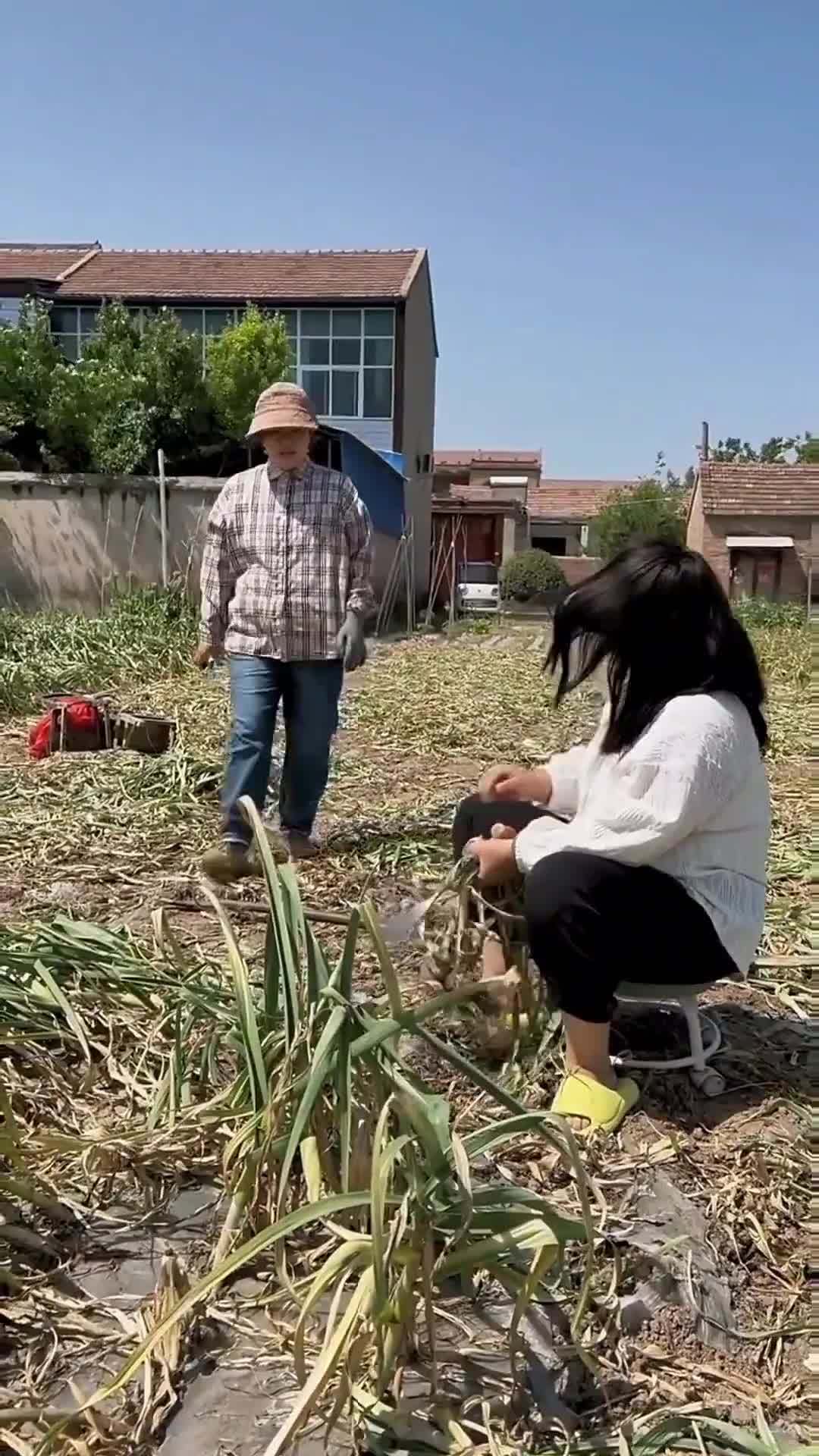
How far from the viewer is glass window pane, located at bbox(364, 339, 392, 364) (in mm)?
25188

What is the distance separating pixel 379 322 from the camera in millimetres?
25141

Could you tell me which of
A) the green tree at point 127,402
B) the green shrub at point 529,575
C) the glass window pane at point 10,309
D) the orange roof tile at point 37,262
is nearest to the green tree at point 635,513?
the green shrub at point 529,575

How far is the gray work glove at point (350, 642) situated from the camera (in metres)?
4.03

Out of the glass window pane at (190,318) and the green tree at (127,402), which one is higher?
the glass window pane at (190,318)

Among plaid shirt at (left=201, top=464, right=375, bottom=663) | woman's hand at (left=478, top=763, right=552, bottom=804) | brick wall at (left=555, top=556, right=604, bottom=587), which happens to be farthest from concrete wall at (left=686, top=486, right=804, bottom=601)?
woman's hand at (left=478, top=763, right=552, bottom=804)

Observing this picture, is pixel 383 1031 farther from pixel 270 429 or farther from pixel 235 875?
pixel 270 429

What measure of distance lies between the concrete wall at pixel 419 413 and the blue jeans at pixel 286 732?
1970 centimetres

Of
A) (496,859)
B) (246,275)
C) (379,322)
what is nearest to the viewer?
(496,859)

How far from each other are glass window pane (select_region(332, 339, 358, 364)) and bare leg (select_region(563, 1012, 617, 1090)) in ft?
80.6

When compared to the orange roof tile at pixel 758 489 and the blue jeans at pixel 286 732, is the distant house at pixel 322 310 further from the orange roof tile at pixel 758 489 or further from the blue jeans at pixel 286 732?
the blue jeans at pixel 286 732

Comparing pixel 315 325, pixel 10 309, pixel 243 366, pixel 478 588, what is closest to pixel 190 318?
pixel 315 325

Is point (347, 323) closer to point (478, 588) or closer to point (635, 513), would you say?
point (478, 588)

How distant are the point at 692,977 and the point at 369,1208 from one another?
0.90 m

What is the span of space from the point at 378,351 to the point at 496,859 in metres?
24.3
